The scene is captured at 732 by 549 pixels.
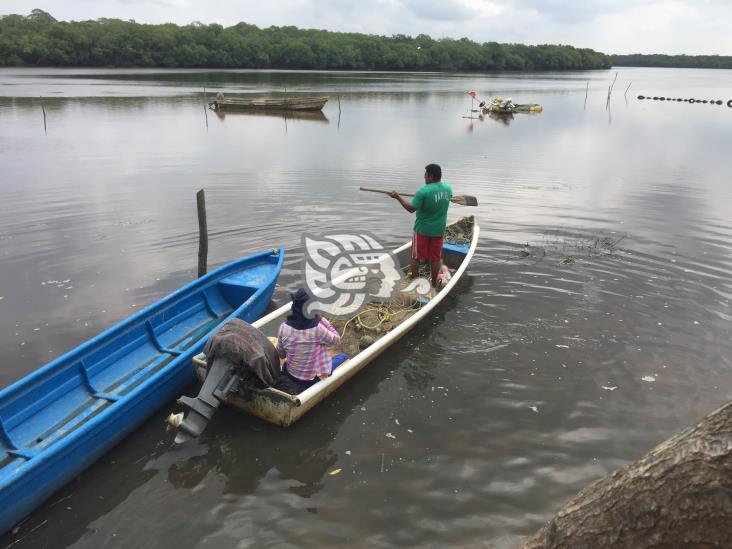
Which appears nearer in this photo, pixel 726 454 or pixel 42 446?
pixel 726 454

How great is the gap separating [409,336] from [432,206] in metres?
2.39

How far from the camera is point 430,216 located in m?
9.06

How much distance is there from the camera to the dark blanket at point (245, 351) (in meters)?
5.78

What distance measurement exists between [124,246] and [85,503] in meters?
8.28

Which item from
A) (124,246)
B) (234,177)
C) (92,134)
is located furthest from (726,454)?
(92,134)

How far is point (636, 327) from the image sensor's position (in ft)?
28.2

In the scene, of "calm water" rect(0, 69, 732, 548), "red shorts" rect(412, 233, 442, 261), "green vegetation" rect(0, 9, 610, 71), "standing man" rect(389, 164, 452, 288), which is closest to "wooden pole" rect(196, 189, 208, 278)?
"calm water" rect(0, 69, 732, 548)

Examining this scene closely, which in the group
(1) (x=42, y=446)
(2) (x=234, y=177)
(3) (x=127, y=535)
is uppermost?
(2) (x=234, y=177)

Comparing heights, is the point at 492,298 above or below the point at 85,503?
above

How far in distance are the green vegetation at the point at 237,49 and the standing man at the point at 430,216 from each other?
335 feet

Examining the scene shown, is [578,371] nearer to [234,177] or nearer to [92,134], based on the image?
[234,177]

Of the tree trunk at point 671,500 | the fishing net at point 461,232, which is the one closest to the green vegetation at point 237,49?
the fishing net at point 461,232

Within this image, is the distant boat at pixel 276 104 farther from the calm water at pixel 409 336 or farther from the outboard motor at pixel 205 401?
the outboard motor at pixel 205 401

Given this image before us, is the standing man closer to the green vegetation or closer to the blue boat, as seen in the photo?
the blue boat
